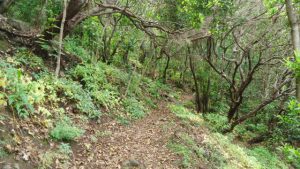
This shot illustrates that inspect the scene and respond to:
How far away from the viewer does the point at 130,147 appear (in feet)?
25.2

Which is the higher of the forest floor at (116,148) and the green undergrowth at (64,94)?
the green undergrowth at (64,94)

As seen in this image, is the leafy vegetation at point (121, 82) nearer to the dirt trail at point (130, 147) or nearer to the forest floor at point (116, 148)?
the forest floor at point (116, 148)

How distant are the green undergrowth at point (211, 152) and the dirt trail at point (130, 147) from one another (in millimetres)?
352

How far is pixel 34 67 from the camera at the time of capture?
820 centimetres

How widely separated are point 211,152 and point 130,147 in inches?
115

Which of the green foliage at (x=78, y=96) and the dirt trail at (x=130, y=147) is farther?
the green foliage at (x=78, y=96)

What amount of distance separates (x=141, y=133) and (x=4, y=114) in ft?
15.3

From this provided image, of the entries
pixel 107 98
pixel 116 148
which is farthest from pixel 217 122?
pixel 116 148

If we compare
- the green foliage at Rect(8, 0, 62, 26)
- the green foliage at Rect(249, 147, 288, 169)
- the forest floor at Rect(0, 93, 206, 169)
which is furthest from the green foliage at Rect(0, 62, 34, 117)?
the green foliage at Rect(249, 147, 288, 169)

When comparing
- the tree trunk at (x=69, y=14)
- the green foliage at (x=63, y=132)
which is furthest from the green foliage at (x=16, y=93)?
the tree trunk at (x=69, y=14)

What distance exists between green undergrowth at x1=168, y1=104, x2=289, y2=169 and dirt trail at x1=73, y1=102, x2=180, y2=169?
0.35 meters

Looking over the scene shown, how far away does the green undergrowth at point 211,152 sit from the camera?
8180 millimetres

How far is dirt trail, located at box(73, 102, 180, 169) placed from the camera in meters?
6.37

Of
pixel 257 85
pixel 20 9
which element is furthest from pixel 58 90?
pixel 257 85
